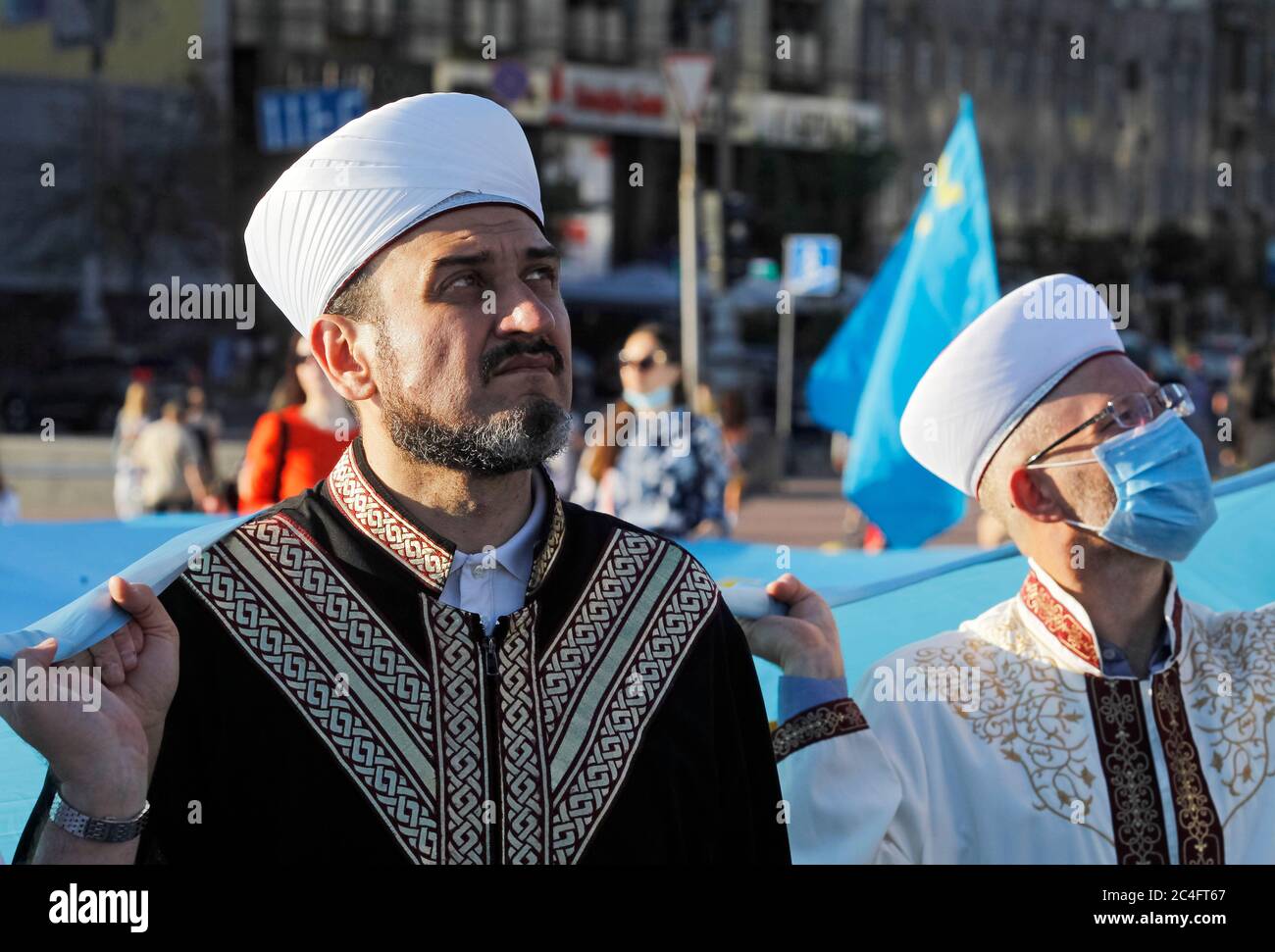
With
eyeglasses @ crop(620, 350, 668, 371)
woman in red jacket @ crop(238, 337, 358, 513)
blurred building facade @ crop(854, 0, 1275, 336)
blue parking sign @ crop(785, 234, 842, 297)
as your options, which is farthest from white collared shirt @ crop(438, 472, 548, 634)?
blurred building facade @ crop(854, 0, 1275, 336)

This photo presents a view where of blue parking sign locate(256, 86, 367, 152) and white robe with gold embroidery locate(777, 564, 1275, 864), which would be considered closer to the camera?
white robe with gold embroidery locate(777, 564, 1275, 864)

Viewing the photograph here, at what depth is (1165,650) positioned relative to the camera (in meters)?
3.00

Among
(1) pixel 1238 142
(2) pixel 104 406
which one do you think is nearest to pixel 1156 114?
(1) pixel 1238 142

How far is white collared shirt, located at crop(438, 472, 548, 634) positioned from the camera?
99.8 inches

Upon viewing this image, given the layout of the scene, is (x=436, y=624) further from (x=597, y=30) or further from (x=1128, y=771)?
(x=597, y=30)

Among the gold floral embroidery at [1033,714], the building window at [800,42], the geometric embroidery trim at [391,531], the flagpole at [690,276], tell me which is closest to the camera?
the geometric embroidery trim at [391,531]

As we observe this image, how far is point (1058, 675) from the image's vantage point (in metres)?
3.03

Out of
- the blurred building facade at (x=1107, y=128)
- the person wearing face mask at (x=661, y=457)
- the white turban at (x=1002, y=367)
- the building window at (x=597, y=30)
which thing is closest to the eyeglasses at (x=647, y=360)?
the person wearing face mask at (x=661, y=457)

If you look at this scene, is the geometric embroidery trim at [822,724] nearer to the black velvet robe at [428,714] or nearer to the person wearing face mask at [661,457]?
the black velvet robe at [428,714]

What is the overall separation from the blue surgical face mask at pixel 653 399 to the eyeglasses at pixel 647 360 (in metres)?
0.10

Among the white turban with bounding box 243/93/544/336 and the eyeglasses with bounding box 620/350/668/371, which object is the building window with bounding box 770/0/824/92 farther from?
the white turban with bounding box 243/93/544/336

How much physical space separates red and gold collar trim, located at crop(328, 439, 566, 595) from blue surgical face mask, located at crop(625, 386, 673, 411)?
4576 mm

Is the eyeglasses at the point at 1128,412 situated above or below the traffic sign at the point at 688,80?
below

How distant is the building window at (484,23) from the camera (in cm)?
3942
